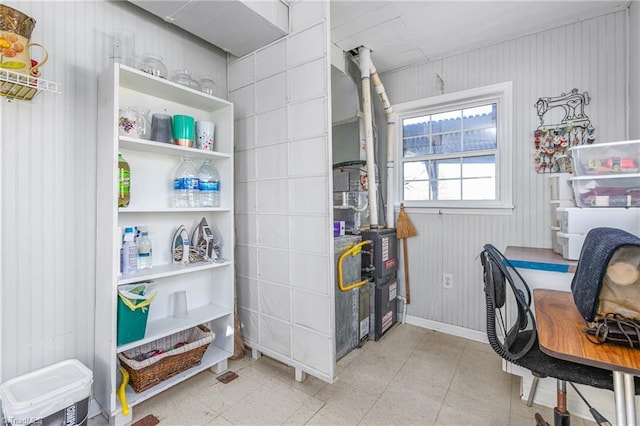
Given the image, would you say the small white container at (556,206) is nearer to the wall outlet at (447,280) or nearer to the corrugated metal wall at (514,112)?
the corrugated metal wall at (514,112)

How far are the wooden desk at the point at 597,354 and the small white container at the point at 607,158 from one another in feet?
3.40

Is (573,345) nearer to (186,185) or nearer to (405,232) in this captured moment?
(405,232)

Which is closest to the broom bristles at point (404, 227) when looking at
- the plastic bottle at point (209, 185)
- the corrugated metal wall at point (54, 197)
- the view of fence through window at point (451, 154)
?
the view of fence through window at point (451, 154)

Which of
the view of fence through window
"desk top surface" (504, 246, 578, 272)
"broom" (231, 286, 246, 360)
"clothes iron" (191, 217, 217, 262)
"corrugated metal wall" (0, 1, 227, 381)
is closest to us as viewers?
"corrugated metal wall" (0, 1, 227, 381)

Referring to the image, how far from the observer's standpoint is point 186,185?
2.04m

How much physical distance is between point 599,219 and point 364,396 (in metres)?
1.74

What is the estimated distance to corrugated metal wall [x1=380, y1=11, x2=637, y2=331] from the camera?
2240mm

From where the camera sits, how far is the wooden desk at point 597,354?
925 mm

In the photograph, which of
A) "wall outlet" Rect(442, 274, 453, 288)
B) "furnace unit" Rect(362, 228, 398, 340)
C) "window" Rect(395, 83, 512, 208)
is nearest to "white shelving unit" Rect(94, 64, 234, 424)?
"furnace unit" Rect(362, 228, 398, 340)

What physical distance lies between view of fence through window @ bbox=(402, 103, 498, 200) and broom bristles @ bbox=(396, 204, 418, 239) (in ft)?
0.78

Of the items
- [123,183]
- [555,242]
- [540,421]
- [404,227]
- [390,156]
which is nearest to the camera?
[540,421]

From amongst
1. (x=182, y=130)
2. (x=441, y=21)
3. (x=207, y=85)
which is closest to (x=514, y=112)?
(x=441, y=21)

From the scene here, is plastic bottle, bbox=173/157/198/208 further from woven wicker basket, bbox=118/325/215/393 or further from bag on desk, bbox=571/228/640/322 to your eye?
bag on desk, bbox=571/228/640/322

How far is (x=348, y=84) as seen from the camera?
114 inches
